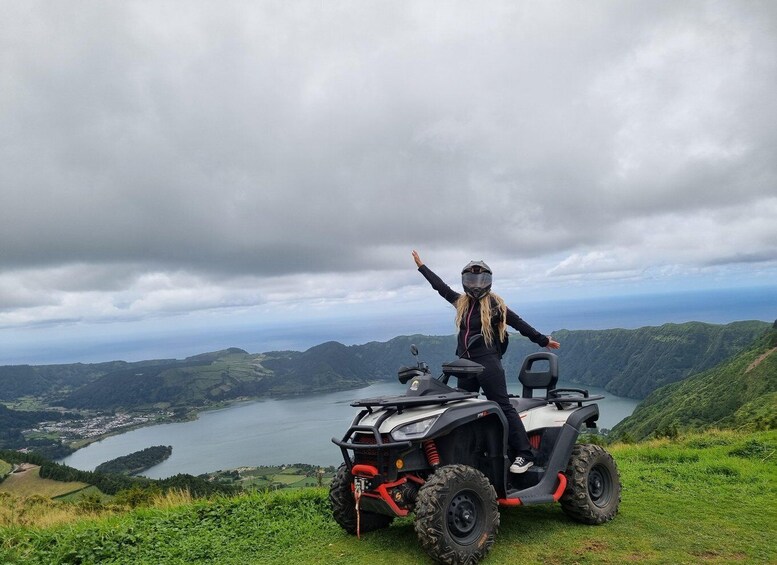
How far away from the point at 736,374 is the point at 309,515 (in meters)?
85.2

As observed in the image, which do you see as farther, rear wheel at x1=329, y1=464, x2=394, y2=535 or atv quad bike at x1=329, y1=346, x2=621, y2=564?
rear wheel at x1=329, y1=464, x2=394, y2=535

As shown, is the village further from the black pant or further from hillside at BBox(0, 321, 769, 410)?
the black pant

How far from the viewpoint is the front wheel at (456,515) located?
4.14 metres

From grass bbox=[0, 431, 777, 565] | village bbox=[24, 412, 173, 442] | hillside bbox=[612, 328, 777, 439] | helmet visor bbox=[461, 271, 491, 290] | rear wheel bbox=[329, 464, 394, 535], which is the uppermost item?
helmet visor bbox=[461, 271, 491, 290]

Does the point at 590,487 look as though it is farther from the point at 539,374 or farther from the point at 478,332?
the point at 478,332

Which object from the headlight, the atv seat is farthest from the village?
the headlight

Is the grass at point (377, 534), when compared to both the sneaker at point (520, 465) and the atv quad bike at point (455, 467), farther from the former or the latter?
the sneaker at point (520, 465)

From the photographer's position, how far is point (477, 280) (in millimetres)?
5453

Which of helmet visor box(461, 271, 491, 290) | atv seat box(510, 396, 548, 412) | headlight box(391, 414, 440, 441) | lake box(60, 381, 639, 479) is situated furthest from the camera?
lake box(60, 381, 639, 479)

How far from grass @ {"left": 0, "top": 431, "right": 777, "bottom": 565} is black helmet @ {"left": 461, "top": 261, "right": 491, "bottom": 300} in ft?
7.94

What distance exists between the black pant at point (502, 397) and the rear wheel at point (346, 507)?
1612 millimetres

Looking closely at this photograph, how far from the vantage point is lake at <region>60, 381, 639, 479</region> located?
74.2 metres

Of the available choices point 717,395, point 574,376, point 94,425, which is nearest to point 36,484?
point 717,395

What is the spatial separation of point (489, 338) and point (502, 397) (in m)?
0.61
